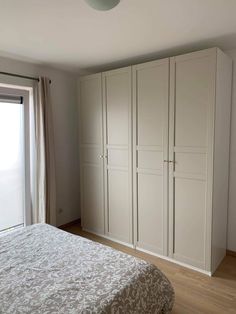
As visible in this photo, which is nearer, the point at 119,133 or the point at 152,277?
the point at 152,277

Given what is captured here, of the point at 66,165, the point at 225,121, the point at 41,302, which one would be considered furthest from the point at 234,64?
the point at 41,302

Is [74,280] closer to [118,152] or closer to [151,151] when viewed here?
[151,151]

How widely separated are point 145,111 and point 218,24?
111cm

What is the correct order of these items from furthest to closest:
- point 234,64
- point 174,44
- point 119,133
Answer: point 119,133 → point 234,64 → point 174,44

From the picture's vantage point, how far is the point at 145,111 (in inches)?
111

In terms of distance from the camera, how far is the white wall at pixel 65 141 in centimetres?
352

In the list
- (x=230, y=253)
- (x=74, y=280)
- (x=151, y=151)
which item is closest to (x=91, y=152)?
(x=151, y=151)

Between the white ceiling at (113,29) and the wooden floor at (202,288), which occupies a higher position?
the white ceiling at (113,29)

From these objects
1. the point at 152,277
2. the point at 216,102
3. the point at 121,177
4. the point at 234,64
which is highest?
the point at 234,64

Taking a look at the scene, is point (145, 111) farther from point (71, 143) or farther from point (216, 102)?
point (71, 143)

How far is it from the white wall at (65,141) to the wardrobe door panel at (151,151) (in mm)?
1259

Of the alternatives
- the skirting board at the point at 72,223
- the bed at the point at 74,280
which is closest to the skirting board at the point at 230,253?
the bed at the point at 74,280

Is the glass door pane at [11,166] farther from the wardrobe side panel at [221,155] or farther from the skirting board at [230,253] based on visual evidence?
the skirting board at [230,253]

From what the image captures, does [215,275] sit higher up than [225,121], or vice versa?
[225,121]
